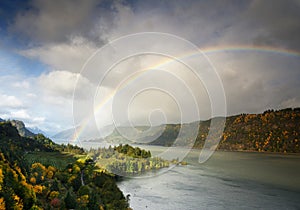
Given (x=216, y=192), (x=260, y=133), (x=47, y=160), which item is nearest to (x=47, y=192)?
(x=47, y=160)

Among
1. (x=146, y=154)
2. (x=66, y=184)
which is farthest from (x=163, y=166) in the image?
(x=66, y=184)

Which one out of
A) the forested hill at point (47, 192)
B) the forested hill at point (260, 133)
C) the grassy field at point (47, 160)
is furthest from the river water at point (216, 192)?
the forested hill at point (260, 133)

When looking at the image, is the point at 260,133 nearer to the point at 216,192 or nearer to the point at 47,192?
the point at 216,192

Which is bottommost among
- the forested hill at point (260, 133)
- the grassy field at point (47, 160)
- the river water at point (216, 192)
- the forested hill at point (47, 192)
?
the river water at point (216, 192)

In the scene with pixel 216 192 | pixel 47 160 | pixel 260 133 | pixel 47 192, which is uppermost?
pixel 260 133

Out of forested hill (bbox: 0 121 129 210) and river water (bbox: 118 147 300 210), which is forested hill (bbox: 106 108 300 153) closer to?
river water (bbox: 118 147 300 210)

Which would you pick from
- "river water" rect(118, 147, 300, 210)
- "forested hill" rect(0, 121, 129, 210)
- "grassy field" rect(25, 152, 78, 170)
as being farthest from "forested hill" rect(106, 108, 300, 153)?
"forested hill" rect(0, 121, 129, 210)

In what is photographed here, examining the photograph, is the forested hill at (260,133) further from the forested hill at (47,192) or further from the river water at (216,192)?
the forested hill at (47,192)

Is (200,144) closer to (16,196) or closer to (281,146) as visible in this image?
(281,146)
